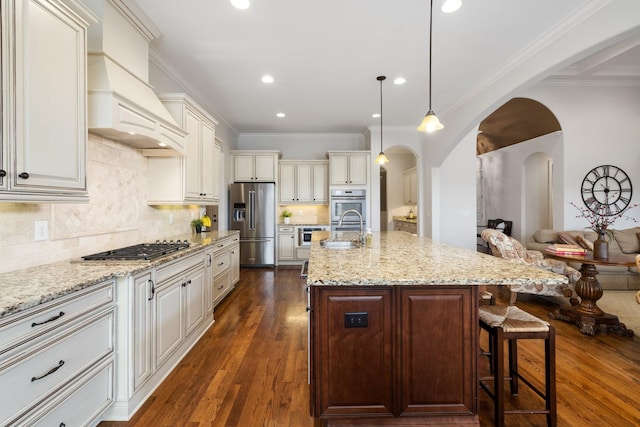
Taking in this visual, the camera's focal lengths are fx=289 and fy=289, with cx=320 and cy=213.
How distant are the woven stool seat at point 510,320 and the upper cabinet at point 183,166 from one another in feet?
9.03

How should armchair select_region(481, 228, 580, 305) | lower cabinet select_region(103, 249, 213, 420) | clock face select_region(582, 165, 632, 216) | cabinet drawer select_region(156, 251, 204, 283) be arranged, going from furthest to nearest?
clock face select_region(582, 165, 632, 216) → armchair select_region(481, 228, 580, 305) → cabinet drawer select_region(156, 251, 204, 283) → lower cabinet select_region(103, 249, 213, 420)

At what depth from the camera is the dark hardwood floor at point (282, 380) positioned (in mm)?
1717

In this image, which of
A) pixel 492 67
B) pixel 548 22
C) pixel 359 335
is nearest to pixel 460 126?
pixel 492 67

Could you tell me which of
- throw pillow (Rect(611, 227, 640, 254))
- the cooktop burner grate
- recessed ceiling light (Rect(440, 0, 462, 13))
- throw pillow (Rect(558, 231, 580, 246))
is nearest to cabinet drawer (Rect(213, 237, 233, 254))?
the cooktop burner grate

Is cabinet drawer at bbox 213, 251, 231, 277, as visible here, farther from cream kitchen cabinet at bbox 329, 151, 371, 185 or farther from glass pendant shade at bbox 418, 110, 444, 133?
cream kitchen cabinet at bbox 329, 151, 371, 185

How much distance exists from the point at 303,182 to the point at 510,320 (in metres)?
5.08

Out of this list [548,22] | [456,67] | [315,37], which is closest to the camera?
[548,22]

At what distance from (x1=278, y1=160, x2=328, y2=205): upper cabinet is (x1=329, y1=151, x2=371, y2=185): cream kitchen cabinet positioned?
0.34 metres

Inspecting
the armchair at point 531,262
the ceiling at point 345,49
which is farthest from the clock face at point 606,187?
the armchair at point 531,262

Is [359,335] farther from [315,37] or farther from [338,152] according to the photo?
[338,152]

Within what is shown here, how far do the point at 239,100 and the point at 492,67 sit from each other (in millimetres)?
→ 3498

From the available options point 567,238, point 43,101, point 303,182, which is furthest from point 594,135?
point 43,101

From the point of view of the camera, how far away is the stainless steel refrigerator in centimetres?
593

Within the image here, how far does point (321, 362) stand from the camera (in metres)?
1.47
